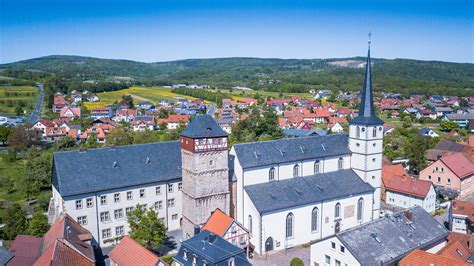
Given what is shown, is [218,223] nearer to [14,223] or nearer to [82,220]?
[82,220]

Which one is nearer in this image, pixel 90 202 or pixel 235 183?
pixel 90 202

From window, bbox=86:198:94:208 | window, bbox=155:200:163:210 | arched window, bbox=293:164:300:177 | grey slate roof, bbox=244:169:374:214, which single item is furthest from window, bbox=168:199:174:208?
arched window, bbox=293:164:300:177

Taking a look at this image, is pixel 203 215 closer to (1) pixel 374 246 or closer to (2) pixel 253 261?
(2) pixel 253 261

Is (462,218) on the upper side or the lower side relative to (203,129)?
lower

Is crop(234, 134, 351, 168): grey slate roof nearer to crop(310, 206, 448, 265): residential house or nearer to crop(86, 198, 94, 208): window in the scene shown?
crop(310, 206, 448, 265): residential house

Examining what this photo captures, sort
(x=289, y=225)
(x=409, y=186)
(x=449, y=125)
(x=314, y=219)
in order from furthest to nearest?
(x=449, y=125) → (x=409, y=186) → (x=314, y=219) → (x=289, y=225)

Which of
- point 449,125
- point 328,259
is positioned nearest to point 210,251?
point 328,259

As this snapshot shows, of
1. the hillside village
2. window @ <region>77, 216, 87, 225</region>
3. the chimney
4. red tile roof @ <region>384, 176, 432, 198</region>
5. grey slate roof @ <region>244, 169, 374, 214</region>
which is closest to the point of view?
the hillside village
